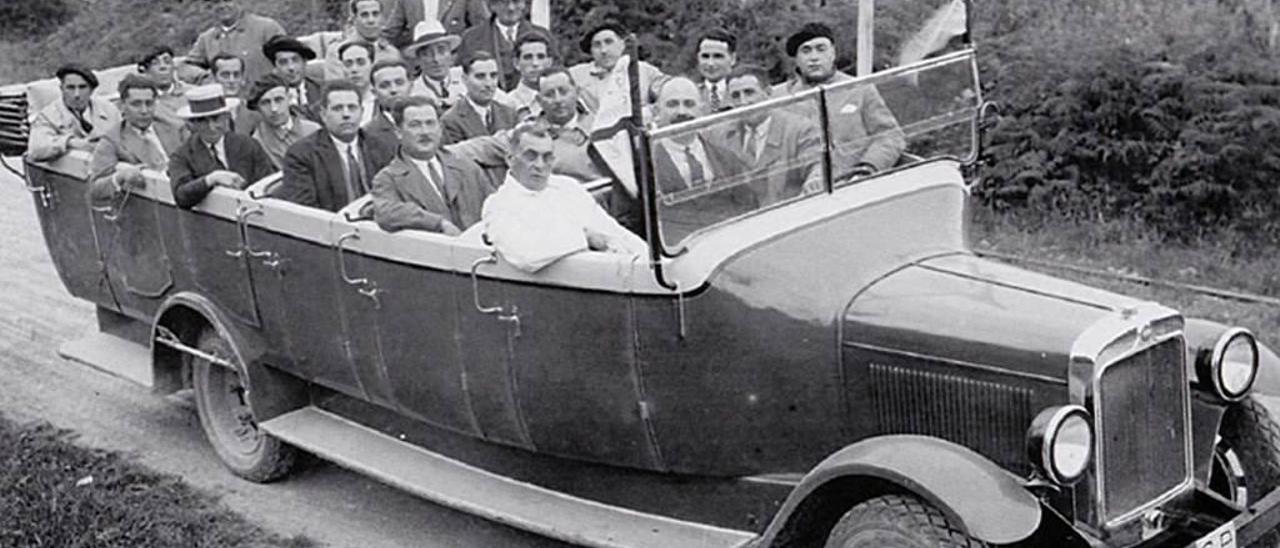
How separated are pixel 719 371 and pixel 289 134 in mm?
3076

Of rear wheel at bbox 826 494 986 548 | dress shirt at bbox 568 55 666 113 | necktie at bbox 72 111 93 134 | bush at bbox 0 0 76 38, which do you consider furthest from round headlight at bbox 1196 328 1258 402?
bush at bbox 0 0 76 38

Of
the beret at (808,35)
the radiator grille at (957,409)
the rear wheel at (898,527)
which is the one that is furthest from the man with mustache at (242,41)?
the rear wheel at (898,527)

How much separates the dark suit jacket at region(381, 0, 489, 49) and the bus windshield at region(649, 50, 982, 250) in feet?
14.7

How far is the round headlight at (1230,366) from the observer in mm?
4750

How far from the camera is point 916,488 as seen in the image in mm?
4203

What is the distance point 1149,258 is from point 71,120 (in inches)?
243

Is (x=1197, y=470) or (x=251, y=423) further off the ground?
(x=1197, y=470)

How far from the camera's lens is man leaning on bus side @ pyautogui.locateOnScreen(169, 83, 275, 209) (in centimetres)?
646

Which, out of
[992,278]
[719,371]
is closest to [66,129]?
[719,371]

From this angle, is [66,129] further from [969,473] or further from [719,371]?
[969,473]

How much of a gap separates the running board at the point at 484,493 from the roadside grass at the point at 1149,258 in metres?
4.14

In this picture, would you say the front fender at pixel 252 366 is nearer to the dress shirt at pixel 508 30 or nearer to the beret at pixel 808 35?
the beret at pixel 808 35

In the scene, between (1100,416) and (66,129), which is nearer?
(1100,416)

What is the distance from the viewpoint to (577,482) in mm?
5488
